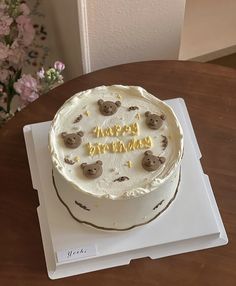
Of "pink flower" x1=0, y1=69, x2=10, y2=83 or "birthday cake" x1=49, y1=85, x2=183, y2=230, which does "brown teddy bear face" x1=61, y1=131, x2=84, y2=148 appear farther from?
"pink flower" x1=0, y1=69, x2=10, y2=83

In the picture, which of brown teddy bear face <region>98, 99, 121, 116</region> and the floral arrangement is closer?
brown teddy bear face <region>98, 99, 121, 116</region>

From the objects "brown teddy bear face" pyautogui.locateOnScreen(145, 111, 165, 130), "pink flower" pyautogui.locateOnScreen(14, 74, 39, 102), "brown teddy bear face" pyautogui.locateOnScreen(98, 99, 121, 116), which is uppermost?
"brown teddy bear face" pyautogui.locateOnScreen(98, 99, 121, 116)

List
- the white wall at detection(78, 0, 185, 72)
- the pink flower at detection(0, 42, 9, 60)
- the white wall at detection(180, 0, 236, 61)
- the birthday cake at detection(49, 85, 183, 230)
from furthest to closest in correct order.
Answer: the white wall at detection(180, 0, 236, 61)
the pink flower at detection(0, 42, 9, 60)
the white wall at detection(78, 0, 185, 72)
the birthday cake at detection(49, 85, 183, 230)

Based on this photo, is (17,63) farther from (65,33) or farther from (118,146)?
(118,146)

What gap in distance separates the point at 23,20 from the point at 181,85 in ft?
1.25

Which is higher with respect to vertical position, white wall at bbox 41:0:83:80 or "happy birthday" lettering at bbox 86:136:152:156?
"happy birthday" lettering at bbox 86:136:152:156

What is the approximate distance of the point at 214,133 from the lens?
48.6 inches

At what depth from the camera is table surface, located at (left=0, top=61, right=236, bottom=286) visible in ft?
3.61

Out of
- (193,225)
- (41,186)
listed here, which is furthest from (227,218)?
(41,186)

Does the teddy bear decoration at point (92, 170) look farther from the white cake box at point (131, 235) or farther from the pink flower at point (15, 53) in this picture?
the pink flower at point (15, 53)

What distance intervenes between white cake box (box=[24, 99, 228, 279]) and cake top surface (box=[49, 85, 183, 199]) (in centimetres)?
10

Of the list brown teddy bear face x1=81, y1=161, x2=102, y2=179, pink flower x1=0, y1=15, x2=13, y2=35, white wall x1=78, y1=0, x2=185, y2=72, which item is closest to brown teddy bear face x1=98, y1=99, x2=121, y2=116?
brown teddy bear face x1=81, y1=161, x2=102, y2=179

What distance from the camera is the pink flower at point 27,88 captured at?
138 centimetres

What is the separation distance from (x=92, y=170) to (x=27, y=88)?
39 centimetres
